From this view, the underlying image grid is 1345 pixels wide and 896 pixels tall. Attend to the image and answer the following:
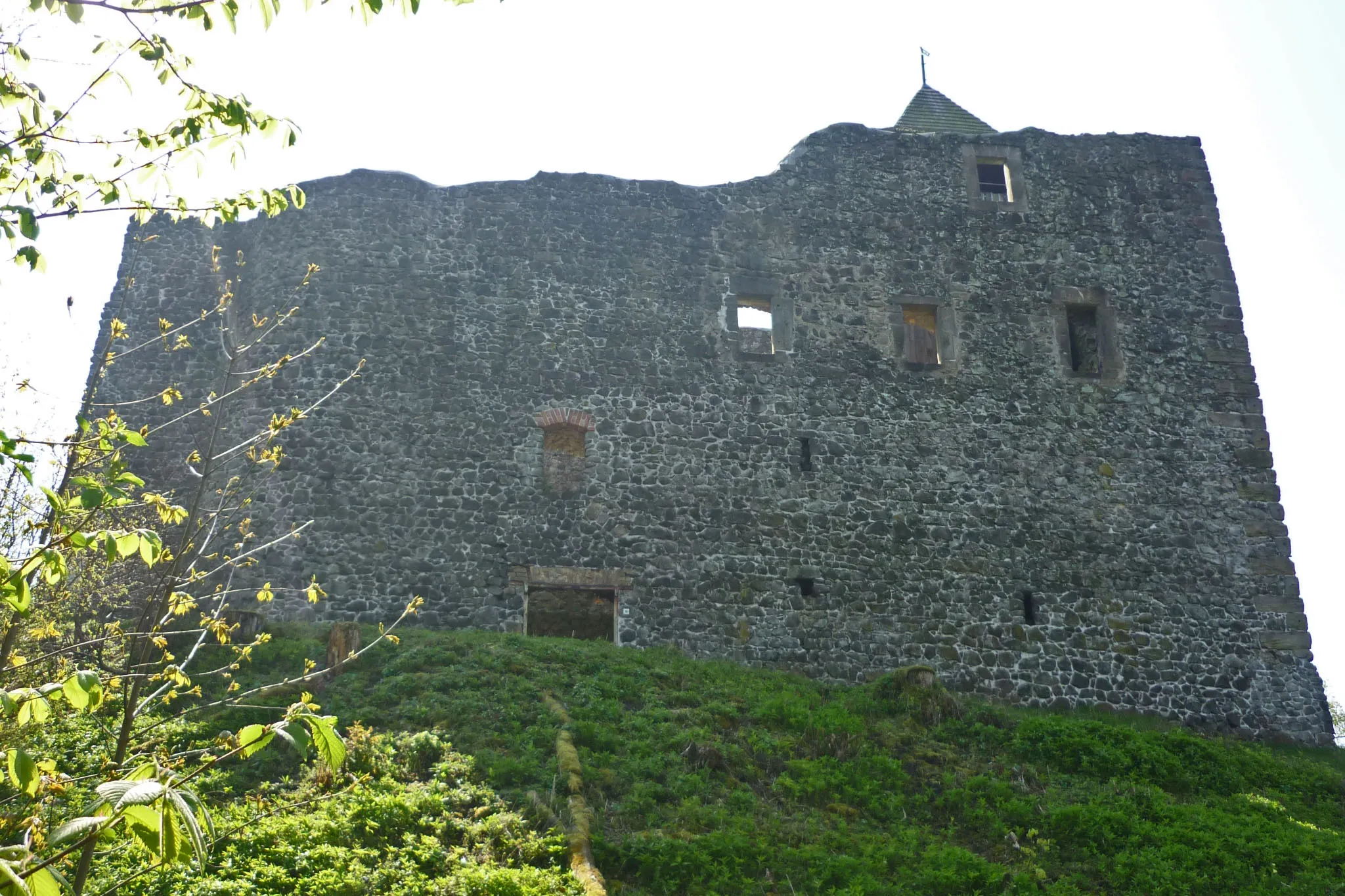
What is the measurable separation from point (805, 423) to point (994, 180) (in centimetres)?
533

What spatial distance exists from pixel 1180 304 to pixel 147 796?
16.2m

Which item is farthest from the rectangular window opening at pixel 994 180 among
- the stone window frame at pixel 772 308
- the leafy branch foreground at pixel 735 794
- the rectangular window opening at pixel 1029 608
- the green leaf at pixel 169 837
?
the green leaf at pixel 169 837

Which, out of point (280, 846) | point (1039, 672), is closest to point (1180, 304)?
point (1039, 672)

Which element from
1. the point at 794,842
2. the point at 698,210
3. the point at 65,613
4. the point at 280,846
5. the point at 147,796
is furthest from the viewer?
the point at 698,210

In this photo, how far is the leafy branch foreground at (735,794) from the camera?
728 cm

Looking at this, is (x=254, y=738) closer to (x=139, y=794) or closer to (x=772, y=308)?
(x=139, y=794)

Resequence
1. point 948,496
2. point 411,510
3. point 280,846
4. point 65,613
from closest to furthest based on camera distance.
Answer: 1. point 280,846
2. point 65,613
3. point 411,510
4. point 948,496

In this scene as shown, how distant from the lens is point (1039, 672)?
13648 millimetres

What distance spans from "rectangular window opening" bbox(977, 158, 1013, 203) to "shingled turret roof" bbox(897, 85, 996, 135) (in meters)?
1.22

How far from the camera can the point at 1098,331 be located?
51.6 ft

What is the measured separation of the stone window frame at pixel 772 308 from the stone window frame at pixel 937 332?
1.53 meters

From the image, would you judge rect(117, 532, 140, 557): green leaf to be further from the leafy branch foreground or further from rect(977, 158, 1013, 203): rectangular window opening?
rect(977, 158, 1013, 203): rectangular window opening

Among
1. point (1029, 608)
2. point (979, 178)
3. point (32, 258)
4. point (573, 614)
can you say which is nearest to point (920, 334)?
point (979, 178)

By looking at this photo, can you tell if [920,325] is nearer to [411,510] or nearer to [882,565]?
[882,565]
